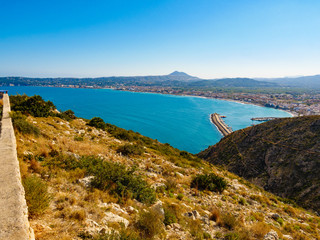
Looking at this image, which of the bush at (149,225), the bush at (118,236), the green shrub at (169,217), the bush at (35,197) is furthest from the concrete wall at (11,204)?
the green shrub at (169,217)

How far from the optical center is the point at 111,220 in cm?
494

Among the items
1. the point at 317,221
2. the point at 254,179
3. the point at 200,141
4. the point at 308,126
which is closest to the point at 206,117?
the point at 200,141

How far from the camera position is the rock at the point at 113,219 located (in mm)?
4901

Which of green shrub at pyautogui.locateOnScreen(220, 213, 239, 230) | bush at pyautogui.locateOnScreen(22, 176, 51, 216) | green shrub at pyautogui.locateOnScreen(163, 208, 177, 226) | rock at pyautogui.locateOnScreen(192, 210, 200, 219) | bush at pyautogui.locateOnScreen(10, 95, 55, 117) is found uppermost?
bush at pyautogui.locateOnScreen(10, 95, 55, 117)

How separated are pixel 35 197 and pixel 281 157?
33523mm

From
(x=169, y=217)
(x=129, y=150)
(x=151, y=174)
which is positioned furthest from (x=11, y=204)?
(x=129, y=150)

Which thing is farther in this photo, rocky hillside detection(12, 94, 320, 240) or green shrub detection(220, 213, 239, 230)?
green shrub detection(220, 213, 239, 230)

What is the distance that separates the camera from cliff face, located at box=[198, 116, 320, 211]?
67.5 feet

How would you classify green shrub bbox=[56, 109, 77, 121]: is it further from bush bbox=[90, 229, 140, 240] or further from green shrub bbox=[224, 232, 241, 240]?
green shrub bbox=[224, 232, 241, 240]

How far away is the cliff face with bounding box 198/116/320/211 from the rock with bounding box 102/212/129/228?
20.8 meters

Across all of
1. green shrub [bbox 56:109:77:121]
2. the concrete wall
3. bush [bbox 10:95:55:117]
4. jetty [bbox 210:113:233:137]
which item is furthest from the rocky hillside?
jetty [bbox 210:113:233:137]

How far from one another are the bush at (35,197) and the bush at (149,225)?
9.11 feet

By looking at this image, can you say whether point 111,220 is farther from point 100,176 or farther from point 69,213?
point 100,176

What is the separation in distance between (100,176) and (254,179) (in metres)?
26.5
